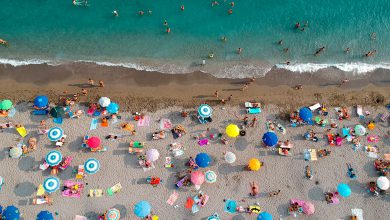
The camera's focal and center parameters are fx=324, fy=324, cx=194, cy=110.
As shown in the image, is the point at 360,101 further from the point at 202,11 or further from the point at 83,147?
the point at 83,147

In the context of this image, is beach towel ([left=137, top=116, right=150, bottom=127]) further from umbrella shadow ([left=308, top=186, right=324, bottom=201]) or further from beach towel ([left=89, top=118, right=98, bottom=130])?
umbrella shadow ([left=308, top=186, right=324, bottom=201])

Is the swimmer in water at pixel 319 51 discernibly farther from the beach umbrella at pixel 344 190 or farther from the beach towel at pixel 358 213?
the beach towel at pixel 358 213

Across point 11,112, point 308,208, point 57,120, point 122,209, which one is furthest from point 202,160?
point 11,112

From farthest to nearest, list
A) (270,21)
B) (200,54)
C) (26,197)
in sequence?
(270,21) → (200,54) → (26,197)

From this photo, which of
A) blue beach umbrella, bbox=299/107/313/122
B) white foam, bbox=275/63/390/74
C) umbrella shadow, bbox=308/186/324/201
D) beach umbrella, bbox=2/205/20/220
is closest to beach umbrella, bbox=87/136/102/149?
beach umbrella, bbox=2/205/20/220

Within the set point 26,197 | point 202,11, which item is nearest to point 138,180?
point 26,197

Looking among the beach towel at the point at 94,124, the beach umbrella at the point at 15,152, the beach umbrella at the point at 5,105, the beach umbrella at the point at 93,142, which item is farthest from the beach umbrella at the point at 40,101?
the beach umbrella at the point at 93,142
